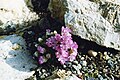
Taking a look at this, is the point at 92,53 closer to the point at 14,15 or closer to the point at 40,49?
the point at 40,49

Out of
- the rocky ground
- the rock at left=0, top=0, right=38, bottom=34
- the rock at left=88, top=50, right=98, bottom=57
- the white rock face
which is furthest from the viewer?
the rock at left=0, top=0, right=38, bottom=34

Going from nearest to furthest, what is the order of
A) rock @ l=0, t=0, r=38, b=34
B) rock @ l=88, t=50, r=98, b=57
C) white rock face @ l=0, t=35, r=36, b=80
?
white rock face @ l=0, t=35, r=36, b=80
rock @ l=88, t=50, r=98, b=57
rock @ l=0, t=0, r=38, b=34

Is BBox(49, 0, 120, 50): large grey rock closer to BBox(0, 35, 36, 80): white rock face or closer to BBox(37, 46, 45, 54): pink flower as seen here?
BBox(37, 46, 45, 54): pink flower

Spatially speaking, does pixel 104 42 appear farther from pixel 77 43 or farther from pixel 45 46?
pixel 45 46

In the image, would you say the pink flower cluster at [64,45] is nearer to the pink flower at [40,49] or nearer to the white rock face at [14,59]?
the pink flower at [40,49]

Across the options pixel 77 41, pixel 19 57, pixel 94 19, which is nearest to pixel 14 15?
pixel 19 57

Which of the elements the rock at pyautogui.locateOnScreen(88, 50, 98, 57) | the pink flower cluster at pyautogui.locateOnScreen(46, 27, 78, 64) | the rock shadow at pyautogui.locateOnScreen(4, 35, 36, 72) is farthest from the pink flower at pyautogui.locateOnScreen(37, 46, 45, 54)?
the rock at pyautogui.locateOnScreen(88, 50, 98, 57)

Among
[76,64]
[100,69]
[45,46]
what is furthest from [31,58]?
[100,69]
